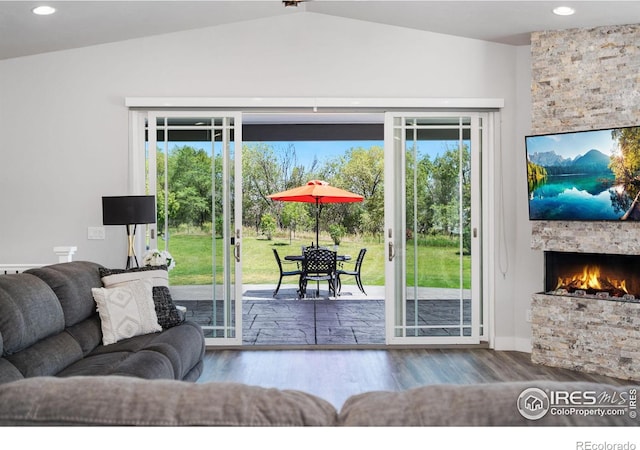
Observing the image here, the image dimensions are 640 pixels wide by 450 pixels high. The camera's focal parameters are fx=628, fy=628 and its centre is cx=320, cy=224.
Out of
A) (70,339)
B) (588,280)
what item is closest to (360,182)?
(588,280)

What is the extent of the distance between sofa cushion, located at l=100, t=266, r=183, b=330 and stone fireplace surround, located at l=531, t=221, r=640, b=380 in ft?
9.91

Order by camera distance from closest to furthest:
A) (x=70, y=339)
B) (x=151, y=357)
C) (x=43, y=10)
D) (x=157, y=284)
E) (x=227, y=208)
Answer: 1. (x=151, y=357)
2. (x=70, y=339)
3. (x=157, y=284)
4. (x=43, y=10)
5. (x=227, y=208)

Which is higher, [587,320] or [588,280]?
[588,280]

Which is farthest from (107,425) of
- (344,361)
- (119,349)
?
(344,361)

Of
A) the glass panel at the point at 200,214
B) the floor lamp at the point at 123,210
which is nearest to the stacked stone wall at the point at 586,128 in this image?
the glass panel at the point at 200,214

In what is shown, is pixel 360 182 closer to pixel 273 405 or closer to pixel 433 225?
pixel 433 225

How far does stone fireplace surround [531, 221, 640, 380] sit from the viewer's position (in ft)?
15.8

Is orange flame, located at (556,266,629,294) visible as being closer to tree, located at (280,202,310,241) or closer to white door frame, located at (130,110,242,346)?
white door frame, located at (130,110,242,346)

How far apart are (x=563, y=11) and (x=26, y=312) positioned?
426cm

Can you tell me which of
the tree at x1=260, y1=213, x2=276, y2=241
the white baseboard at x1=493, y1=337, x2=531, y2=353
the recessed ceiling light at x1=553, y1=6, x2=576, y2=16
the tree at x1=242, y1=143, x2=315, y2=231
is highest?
the recessed ceiling light at x1=553, y1=6, x2=576, y2=16

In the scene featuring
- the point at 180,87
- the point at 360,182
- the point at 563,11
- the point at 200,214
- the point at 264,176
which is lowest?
the point at 200,214

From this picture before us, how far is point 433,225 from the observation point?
20.0 ft

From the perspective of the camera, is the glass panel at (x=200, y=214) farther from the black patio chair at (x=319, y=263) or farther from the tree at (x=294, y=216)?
the tree at (x=294, y=216)

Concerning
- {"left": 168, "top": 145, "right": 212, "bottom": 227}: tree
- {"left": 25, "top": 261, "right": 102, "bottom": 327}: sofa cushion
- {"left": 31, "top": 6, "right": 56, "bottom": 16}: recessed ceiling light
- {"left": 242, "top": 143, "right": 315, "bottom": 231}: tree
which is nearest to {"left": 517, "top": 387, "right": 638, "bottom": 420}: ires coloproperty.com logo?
{"left": 25, "top": 261, "right": 102, "bottom": 327}: sofa cushion
